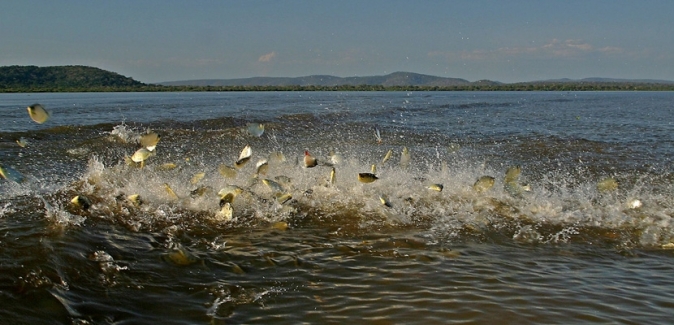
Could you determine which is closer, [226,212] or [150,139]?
[226,212]

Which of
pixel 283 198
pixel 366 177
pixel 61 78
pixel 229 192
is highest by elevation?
pixel 61 78

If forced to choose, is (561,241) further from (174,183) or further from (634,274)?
(174,183)

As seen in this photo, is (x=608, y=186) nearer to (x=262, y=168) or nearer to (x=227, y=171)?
(x=262, y=168)

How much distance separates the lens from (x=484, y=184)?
7.60 metres

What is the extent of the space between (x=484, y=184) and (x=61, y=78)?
109 meters

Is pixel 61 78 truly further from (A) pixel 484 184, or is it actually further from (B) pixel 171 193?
(A) pixel 484 184

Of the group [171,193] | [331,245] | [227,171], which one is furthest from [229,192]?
[331,245]

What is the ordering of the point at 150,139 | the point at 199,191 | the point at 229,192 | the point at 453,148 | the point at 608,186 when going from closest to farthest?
the point at 229,192 < the point at 199,191 < the point at 150,139 < the point at 608,186 < the point at 453,148

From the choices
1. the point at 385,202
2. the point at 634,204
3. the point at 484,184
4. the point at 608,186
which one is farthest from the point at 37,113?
the point at 608,186

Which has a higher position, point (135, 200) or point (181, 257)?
point (135, 200)

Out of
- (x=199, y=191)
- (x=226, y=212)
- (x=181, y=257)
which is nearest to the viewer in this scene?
(x=181, y=257)

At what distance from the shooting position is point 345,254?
508 cm

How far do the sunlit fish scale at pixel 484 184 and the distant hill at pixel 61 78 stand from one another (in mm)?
88703

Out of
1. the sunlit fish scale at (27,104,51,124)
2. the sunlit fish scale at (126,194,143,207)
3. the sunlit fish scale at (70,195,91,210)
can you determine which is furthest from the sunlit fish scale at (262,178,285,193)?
the sunlit fish scale at (27,104,51,124)
